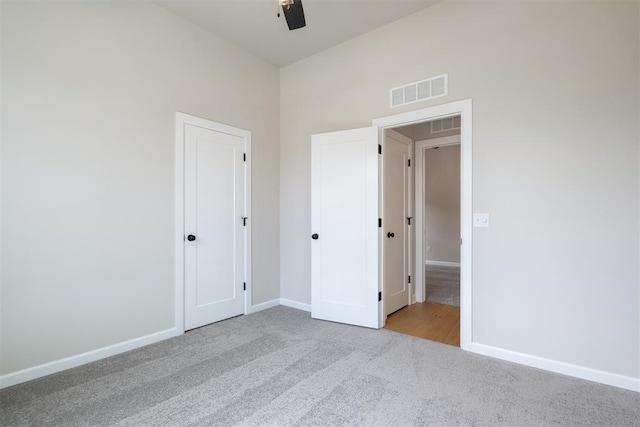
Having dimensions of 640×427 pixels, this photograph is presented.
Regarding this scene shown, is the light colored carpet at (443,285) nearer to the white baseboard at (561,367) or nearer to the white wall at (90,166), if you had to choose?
the white baseboard at (561,367)

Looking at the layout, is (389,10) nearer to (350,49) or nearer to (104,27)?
(350,49)

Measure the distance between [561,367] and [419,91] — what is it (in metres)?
2.70

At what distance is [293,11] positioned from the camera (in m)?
1.86

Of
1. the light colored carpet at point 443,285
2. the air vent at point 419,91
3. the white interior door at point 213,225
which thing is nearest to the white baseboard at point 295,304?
the white interior door at point 213,225

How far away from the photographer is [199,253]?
3354 mm

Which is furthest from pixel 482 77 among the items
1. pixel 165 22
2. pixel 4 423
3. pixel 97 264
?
pixel 4 423

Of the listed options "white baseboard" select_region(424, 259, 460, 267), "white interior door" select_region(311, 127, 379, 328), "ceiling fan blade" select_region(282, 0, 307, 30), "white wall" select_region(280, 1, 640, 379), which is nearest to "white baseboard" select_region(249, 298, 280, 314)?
"white interior door" select_region(311, 127, 379, 328)

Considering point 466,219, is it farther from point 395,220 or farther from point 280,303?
point 280,303

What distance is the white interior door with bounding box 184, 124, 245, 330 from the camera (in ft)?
10.7

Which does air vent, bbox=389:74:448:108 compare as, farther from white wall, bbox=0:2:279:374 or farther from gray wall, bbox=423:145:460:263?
gray wall, bbox=423:145:460:263

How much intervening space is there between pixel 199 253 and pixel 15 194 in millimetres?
1561

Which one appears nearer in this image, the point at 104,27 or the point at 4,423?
the point at 4,423

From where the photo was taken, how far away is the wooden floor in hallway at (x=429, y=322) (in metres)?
3.13

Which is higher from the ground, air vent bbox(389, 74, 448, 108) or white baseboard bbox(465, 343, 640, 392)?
air vent bbox(389, 74, 448, 108)
